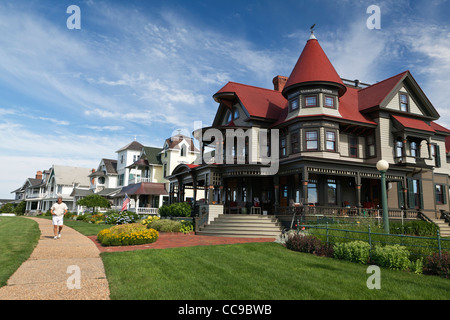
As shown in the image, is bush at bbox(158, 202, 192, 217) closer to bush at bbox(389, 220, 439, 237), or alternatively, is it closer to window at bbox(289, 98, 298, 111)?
window at bbox(289, 98, 298, 111)

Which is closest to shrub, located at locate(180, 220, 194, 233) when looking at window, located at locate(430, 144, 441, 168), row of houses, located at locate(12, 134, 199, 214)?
row of houses, located at locate(12, 134, 199, 214)

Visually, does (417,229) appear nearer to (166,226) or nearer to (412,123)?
(412,123)

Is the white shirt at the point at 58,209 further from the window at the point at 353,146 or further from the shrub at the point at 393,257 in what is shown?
the window at the point at 353,146

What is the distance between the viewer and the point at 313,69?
23.4m

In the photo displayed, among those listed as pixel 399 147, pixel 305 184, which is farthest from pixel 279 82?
pixel 305 184

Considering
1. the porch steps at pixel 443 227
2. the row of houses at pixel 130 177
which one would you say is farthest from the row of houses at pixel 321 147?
the row of houses at pixel 130 177

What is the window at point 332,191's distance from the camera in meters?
23.2

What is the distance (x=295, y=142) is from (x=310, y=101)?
10.2 feet

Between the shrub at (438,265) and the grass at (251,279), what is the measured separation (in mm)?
402

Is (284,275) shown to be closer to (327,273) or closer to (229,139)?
(327,273)

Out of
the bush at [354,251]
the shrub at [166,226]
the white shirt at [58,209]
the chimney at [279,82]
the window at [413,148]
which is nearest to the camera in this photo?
the bush at [354,251]
